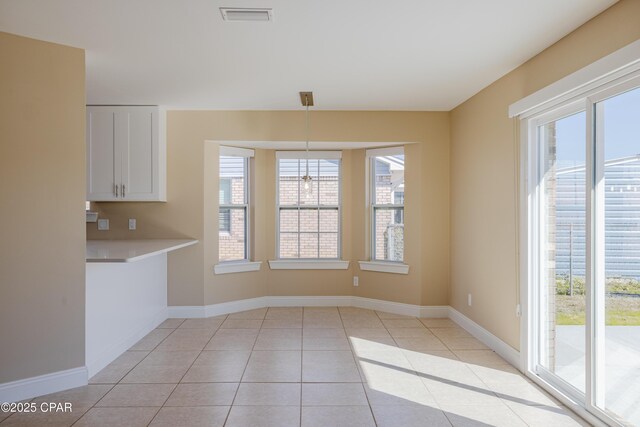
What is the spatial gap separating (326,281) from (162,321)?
2070 mm

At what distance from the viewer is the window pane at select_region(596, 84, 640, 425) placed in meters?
2.30

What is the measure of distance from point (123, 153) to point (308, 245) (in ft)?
8.24

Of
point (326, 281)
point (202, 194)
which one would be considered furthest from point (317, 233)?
point (202, 194)

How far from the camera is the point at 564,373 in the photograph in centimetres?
297

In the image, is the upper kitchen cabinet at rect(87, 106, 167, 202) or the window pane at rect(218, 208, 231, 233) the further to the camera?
the window pane at rect(218, 208, 231, 233)

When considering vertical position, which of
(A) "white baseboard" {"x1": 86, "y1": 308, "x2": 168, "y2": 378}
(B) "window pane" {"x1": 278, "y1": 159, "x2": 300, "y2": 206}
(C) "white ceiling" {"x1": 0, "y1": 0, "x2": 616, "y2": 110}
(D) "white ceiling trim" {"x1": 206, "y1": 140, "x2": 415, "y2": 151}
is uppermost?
(C) "white ceiling" {"x1": 0, "y1": 0, "x2": 616, "y2": 110}

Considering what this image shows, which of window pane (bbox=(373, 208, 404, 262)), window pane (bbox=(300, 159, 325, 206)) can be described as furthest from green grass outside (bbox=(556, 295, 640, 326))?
window pane (bbox=(300, 159, 325, 206))

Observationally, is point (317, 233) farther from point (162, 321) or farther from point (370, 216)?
Answer: point (162, 321)

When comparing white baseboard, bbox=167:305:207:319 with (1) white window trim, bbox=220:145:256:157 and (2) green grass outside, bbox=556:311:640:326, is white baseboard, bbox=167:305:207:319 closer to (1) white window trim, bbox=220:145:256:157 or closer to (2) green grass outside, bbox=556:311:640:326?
(1) white window trim, bbox=220:145:256:157

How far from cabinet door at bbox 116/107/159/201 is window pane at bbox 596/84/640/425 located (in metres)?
4.15

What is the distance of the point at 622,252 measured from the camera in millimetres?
2408

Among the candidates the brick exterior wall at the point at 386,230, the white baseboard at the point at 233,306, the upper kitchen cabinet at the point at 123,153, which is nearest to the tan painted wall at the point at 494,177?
the brick exterior wall at the point at 386,230

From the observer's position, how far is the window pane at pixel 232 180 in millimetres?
5324

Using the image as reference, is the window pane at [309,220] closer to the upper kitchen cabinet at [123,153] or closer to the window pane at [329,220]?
the window pane at [329,220]
